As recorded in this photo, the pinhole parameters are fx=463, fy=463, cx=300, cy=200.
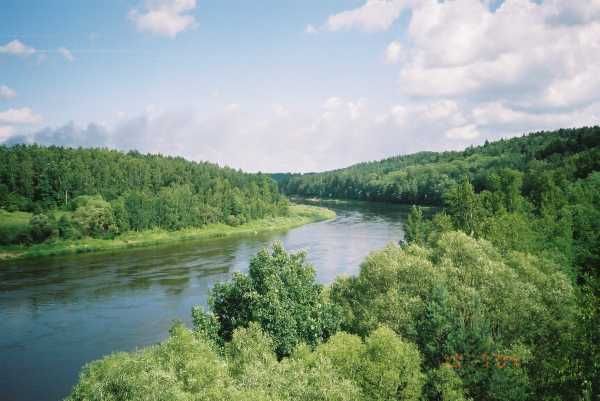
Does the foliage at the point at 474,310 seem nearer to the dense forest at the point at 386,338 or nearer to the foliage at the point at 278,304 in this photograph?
the dense forest at the point at 386,338

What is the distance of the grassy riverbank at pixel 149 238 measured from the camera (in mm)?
87250

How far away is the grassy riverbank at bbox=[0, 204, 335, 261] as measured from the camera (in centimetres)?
8725


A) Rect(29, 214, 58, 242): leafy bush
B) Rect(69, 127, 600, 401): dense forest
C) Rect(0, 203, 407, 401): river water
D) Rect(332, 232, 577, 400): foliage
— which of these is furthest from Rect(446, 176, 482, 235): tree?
Rect(29, 214, 58, 242): leafy bush

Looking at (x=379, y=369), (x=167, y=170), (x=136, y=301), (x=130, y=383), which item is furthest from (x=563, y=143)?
(x=130, y=383)

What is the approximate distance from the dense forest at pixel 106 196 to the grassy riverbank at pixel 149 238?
2.14 m

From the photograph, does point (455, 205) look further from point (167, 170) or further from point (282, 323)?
point (167, 170)

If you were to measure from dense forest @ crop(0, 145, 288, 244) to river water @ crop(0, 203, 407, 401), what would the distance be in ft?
39.8

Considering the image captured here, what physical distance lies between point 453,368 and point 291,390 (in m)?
10.6

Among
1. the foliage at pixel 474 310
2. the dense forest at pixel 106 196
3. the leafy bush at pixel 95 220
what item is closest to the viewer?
the foliage at pixel 474 310

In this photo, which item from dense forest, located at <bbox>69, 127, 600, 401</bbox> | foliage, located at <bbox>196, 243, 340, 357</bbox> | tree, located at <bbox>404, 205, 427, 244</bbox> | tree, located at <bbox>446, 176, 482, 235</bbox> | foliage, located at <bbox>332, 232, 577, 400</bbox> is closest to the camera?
dense forest, located at <bbox>69, 127, 600, 401</bbox>

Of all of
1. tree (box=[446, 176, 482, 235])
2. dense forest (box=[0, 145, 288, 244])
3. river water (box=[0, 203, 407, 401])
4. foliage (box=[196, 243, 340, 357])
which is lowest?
river water (box=[0, 203, 407, 401])

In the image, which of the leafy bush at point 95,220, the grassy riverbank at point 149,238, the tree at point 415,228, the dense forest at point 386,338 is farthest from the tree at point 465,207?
the leafy bush at point 95,220

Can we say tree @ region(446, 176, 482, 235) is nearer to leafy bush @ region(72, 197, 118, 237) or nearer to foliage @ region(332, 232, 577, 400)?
foliage @ region(332, 232, 577, 400)

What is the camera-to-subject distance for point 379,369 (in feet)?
75.4
